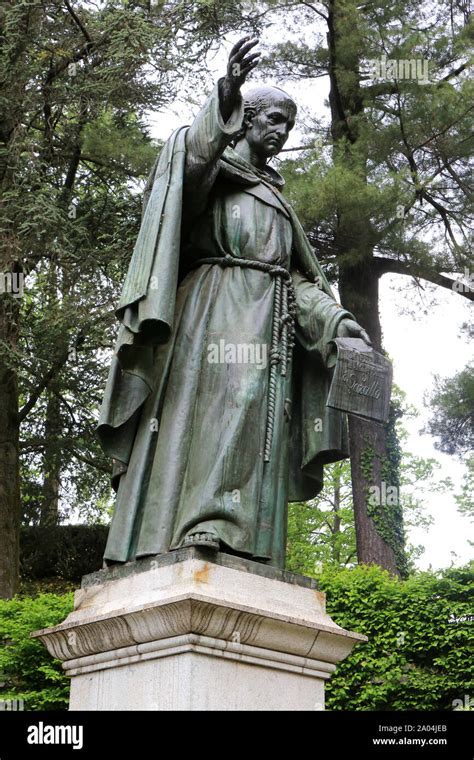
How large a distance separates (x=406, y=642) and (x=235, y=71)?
7.25 meters

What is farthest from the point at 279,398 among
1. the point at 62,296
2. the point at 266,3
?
the point at 266,3

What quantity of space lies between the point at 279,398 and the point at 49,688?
6.77 metres

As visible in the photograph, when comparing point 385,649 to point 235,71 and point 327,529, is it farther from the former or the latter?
point 327,529

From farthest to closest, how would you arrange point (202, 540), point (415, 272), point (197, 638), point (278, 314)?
point (415, 272), point (278, 314), point (202, 540), point (197, 638)

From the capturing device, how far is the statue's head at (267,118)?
6195 mm

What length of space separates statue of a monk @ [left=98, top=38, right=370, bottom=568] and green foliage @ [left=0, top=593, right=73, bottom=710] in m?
6.14

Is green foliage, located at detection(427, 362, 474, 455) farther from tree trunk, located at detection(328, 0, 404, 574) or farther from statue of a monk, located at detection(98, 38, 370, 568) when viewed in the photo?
statue of a monk, located at detection(98, 38, 370, 568)

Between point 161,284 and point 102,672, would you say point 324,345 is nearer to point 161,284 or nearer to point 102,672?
point 161,284

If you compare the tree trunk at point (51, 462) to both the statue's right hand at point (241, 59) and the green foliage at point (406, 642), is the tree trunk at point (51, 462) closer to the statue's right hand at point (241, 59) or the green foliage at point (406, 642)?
the green foliage at point (406, 642)

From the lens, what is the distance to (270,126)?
6.21m

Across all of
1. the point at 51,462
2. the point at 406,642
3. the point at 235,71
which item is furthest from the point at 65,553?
the point at 235,71

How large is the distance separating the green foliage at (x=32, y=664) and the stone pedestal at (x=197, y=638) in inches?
237

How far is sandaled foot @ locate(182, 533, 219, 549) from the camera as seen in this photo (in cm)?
Answer: 504

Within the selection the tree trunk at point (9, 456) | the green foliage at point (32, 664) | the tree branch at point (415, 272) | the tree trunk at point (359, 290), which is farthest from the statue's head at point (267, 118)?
the tree branch at point (415, 272)
